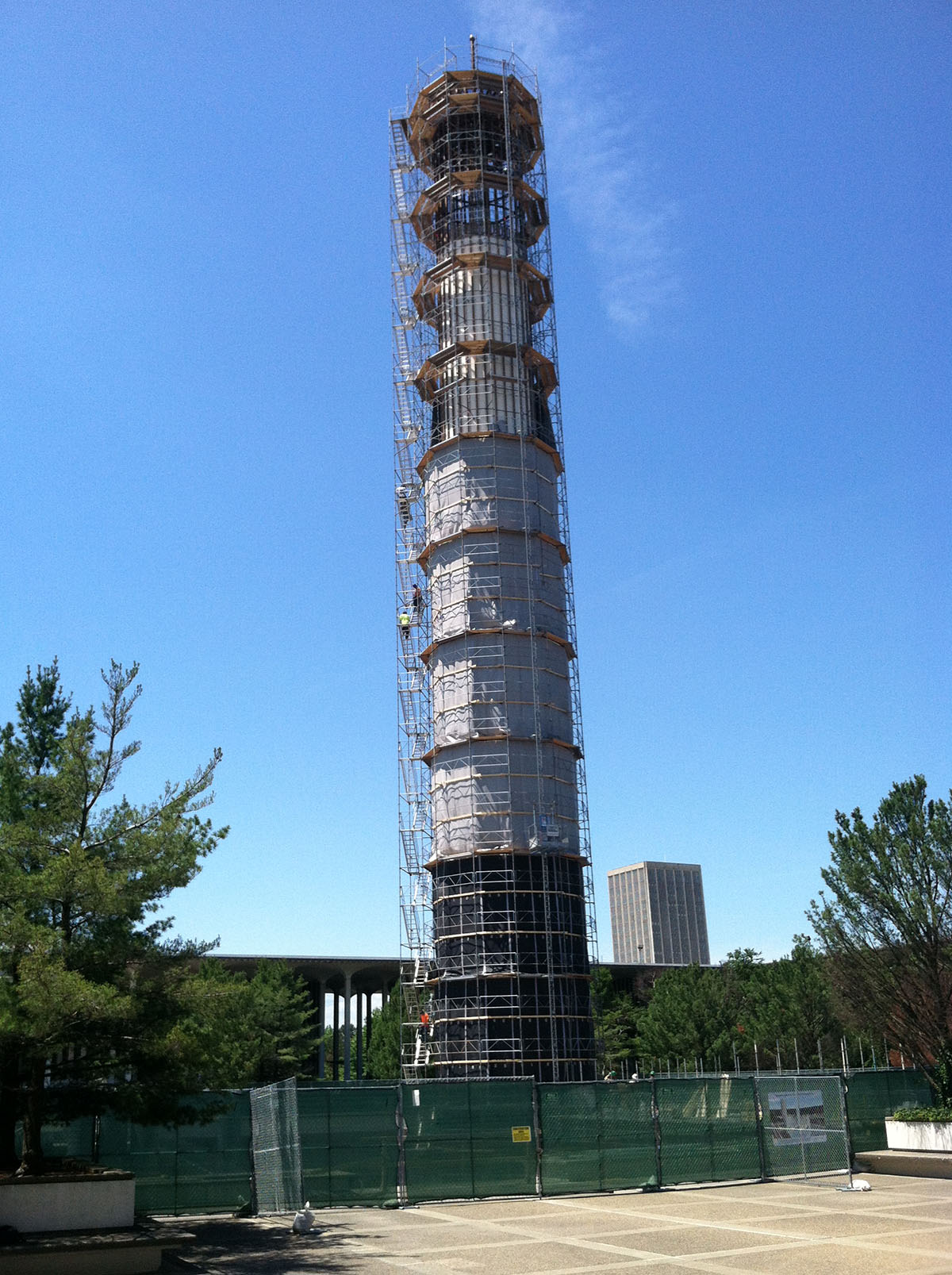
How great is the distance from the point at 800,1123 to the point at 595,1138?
5.08m

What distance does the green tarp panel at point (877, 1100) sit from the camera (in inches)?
1129

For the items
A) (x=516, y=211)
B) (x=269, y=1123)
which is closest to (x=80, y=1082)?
(x=269, y=1123)

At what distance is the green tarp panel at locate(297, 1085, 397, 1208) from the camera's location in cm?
2433

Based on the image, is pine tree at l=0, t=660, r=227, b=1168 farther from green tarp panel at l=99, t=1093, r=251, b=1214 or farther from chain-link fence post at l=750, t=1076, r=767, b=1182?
chain-link fence post at l=750, t=1076, r=767, b=1182

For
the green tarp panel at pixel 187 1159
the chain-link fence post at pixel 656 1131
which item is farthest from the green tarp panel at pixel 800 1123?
the green tarp panel at pixel 187 1159

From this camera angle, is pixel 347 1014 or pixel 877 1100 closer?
pixel 877 1100

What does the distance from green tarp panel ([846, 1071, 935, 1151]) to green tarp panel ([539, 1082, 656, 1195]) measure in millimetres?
5807

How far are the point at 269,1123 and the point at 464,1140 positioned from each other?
4.29 metres

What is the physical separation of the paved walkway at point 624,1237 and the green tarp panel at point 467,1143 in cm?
46

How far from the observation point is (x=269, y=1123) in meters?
23.7

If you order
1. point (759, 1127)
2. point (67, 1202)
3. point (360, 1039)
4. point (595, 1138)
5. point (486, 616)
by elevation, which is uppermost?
point (486, 616)

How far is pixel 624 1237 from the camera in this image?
63.1 feet

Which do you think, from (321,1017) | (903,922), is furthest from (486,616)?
(321,1017)

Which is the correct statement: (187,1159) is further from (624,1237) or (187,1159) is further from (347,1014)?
(347,1014)
